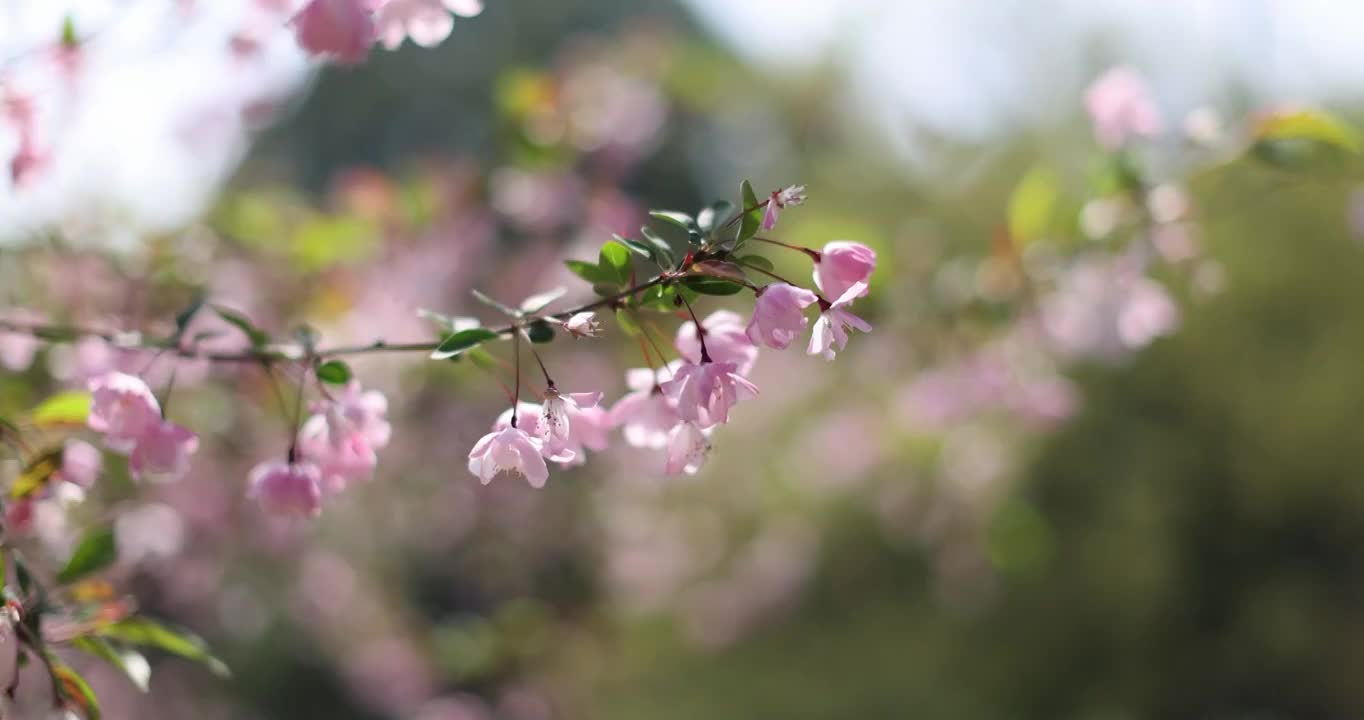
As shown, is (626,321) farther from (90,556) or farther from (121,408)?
(90,556)

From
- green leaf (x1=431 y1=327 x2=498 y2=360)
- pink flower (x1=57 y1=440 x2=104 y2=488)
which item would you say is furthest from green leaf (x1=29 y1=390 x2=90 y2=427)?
green leaf (x1=431 y1=327 x2=498 y2=360)

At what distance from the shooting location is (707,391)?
0.58 meters

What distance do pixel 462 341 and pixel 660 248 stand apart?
133 millimetres

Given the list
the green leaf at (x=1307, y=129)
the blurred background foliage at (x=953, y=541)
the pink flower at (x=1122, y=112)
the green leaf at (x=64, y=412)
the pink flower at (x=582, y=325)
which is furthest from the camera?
the blurred background foliage at (x=953, y=541)

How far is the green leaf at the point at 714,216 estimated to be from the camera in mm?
589

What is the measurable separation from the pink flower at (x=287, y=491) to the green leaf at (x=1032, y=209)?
3.05 ft

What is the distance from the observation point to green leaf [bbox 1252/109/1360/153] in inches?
39.8

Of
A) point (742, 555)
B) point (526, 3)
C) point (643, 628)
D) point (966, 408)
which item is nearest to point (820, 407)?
point (742, 555)

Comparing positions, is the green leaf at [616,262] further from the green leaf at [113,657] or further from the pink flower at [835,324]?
the green leaf at [113,657]

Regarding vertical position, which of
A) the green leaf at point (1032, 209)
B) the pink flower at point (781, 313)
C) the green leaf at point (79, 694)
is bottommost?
the green leaf at point (79, 694)

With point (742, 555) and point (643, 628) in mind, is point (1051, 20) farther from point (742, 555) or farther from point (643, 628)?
point (643, 628)

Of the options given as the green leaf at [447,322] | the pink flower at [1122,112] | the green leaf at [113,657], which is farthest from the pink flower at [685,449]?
the pink flower at [1122,112]

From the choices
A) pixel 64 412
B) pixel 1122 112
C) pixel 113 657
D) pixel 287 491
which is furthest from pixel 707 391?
pixel 1122 112

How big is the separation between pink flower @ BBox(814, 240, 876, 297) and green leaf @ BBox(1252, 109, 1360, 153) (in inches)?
27.2
